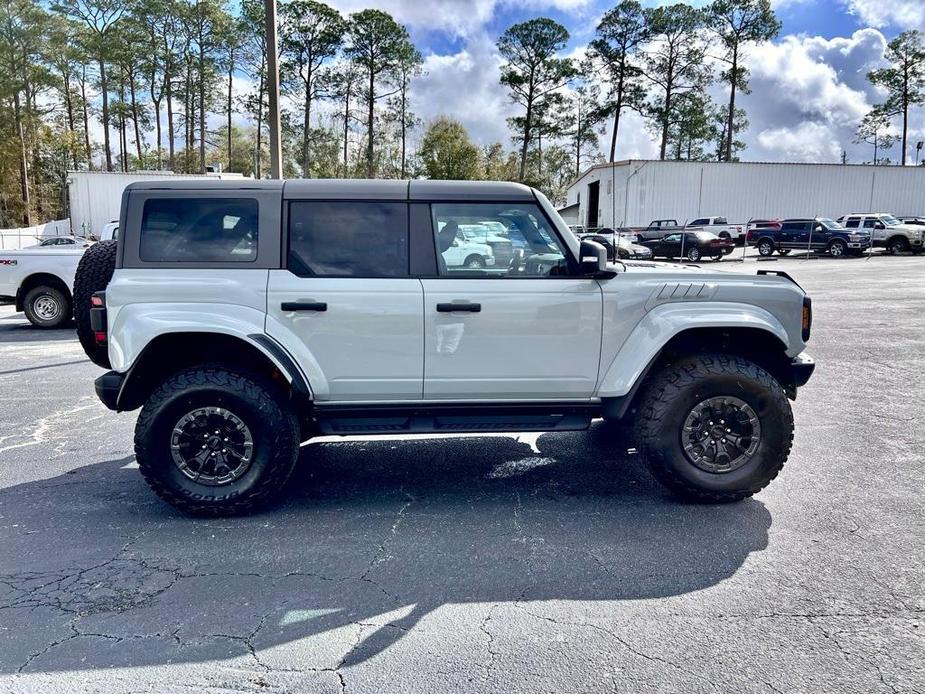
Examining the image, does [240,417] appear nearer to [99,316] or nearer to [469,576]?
[99,316]

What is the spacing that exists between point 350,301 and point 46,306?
1007cm

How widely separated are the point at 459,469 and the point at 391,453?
2.18 ft

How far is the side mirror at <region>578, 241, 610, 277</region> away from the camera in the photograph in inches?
151

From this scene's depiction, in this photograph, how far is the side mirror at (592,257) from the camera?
12.6ft

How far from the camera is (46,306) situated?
37.2 feet

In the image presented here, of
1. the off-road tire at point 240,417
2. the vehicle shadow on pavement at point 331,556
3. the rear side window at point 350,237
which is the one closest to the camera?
the vehicle shadow on pavement at point 331,556

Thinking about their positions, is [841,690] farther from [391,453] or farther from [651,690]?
[391,453]

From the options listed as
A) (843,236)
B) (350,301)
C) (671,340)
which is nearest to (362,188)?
(350,301)

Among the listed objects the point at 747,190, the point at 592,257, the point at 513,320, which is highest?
the point at 747,190

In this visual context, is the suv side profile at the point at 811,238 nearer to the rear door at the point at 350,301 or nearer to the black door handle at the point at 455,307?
the black door handle at the point at 455,307

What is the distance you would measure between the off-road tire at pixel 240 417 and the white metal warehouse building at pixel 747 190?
39.0 metres

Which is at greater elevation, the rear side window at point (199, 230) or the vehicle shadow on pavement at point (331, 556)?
the rear side window at point (199, 230)

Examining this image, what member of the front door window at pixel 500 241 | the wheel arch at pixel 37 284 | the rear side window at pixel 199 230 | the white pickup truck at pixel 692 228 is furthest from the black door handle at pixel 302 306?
the white pickup truck at pixel 692 228

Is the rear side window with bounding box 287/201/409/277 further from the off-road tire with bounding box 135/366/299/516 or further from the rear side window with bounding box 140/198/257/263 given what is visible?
the off-road tire with bounding box 135/366/299/516
